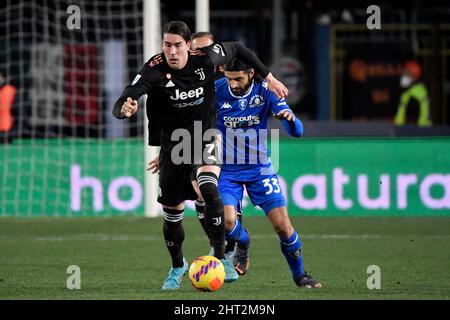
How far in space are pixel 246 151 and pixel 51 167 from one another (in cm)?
619

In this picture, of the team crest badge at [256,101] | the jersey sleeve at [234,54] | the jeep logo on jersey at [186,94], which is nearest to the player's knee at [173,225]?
the jeep logo on jersey at [186,94]

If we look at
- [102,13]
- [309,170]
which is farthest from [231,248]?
[102,13]

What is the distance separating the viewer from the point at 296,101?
23.9 m

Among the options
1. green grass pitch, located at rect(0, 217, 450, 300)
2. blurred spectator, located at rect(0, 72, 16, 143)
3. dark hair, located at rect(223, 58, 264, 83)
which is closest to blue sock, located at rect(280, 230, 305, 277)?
green grass pitch, located at rect(0, 217, 450, 300)

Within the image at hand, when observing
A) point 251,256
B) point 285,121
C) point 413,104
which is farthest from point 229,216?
point 413,104

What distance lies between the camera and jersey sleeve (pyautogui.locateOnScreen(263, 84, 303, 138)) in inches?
361

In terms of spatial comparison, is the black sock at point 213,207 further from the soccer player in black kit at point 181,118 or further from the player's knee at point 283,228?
the player's knee at point 283,228

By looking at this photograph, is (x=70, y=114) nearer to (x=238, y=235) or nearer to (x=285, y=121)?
(x=238, y=235)

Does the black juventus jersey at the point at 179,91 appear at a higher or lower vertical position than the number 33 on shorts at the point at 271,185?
higher

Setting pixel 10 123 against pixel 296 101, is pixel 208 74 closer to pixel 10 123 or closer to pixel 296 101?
pixel 10 123

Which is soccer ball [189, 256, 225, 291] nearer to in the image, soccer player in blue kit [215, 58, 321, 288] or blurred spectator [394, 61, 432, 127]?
soccer player in blue kit [215, 58, 321, 288]

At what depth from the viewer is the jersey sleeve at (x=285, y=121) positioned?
9180 mm

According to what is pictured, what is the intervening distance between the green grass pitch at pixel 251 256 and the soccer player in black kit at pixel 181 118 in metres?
0.49

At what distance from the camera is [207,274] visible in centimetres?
864
